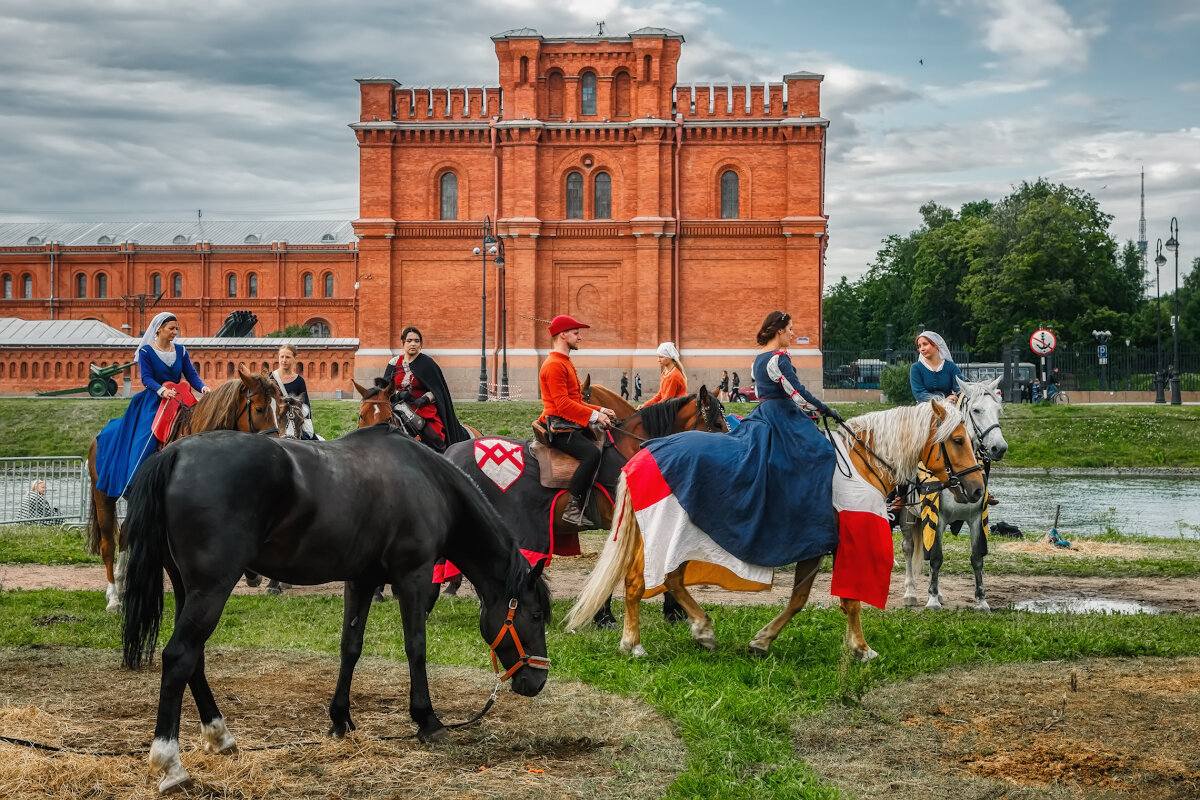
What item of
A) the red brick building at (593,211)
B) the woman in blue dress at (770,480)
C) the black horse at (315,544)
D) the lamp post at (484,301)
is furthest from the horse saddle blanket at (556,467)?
the red brick building at (593,211)

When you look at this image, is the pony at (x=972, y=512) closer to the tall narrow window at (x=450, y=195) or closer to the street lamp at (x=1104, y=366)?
the street lamp at (x=1104, y=366)

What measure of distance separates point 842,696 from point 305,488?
3.36m

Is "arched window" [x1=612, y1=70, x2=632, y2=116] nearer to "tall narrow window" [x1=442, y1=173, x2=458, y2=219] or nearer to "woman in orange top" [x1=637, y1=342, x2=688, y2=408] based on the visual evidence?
"tall narrow window" [x1=442, y1=173, x2=458, y2=219]

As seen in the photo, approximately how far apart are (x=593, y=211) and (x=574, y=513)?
38.5 m

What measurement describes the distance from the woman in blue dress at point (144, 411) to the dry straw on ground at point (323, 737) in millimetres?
2385

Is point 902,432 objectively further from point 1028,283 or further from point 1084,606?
point 1028,283

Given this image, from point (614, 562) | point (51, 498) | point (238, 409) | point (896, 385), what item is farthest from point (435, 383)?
point (896, 385)

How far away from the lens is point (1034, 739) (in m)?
5.54

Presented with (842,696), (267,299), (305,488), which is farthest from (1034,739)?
(267,299)

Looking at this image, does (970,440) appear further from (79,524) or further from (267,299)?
(267,299)

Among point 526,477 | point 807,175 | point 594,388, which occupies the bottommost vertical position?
point 526,477

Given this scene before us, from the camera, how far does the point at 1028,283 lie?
58719mm

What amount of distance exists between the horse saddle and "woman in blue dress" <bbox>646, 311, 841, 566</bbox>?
1495 mm

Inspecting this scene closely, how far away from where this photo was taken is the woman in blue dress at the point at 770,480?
7172mm
